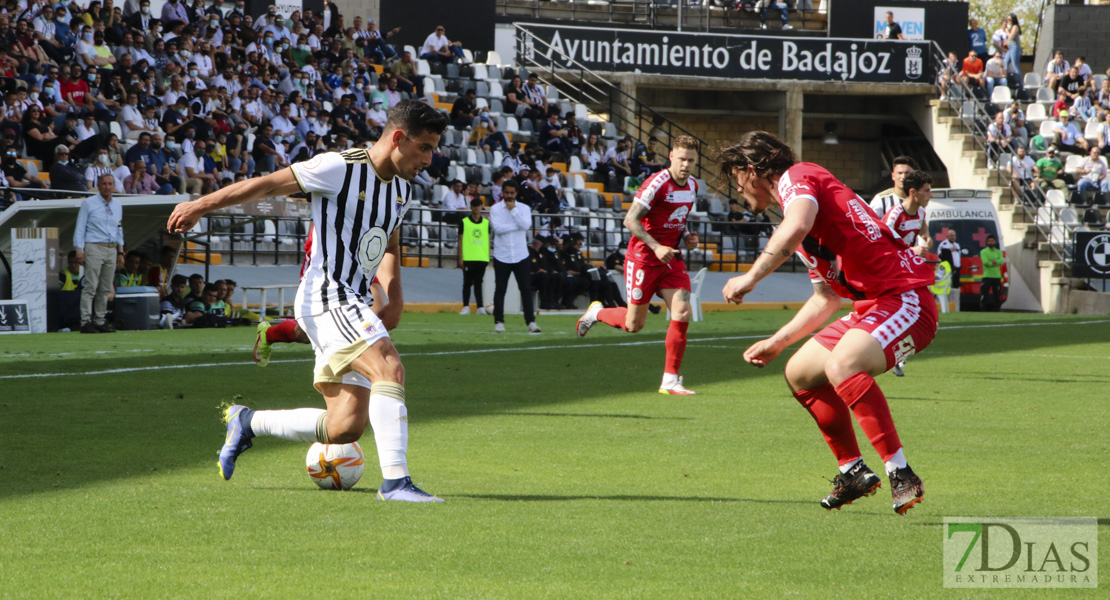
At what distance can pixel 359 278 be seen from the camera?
6199mm

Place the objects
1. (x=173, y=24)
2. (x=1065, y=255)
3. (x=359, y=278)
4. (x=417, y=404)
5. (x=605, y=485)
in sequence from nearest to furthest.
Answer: (x=359, y=278)
(x=605, y=485)
(x=417, y=404)
(x=173, y=24)
(x=1065, y=255)

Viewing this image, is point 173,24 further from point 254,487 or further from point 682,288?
point 254,487

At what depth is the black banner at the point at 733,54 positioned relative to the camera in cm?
3797

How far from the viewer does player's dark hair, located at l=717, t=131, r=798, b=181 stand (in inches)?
235

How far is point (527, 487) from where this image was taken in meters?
6.51

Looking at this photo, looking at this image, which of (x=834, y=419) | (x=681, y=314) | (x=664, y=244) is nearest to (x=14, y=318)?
(x=664, y=244)

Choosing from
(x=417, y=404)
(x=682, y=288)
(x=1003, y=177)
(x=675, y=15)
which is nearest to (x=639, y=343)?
(x=682, y=288)

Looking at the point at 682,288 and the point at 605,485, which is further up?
the point at 682,288

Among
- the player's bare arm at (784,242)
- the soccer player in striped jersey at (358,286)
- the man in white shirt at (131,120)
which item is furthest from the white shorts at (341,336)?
the man in white shirt at (131,120)

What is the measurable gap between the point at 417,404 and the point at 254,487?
3.80m

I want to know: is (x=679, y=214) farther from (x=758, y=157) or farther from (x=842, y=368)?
(x=842, y=368)

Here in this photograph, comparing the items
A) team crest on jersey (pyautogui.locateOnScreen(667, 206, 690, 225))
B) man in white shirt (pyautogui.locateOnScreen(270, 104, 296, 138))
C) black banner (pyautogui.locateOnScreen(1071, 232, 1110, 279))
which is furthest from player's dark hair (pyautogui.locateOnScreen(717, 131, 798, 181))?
black banner (pyautogui.locateOnScreen(1071, 232, 1110, 279))

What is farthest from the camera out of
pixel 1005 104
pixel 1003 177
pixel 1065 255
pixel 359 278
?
pixel 1005 104

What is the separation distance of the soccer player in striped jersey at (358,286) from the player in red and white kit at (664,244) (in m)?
5.42
